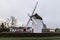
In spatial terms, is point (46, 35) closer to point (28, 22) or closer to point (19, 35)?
point (19, 35)

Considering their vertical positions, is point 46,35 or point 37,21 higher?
point 37,21

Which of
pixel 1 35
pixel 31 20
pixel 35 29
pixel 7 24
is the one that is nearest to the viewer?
pixel 1 35

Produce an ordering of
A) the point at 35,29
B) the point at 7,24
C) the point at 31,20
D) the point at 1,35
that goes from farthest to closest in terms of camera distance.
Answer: the point at 7,24 → the point at 31,20 → the point at 35,29 → the point at 1,35

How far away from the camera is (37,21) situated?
221ft

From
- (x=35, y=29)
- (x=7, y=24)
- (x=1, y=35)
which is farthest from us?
(x=7, y=24)

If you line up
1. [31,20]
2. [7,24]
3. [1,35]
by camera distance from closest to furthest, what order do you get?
[1,35] < [31,20] < [7,24]

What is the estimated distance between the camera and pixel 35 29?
2562 inches

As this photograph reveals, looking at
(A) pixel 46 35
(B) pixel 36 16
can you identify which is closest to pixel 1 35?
(A) pixel 46 35

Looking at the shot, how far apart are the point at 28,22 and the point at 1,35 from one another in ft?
89.6

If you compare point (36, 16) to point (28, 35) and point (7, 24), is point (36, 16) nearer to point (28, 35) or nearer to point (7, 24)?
point (28, 35)

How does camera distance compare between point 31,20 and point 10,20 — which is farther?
point 10,20

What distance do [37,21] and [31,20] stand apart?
8.40 feet

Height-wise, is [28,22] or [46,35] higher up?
[28,22]

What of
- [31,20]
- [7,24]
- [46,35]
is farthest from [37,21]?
[7,24]
